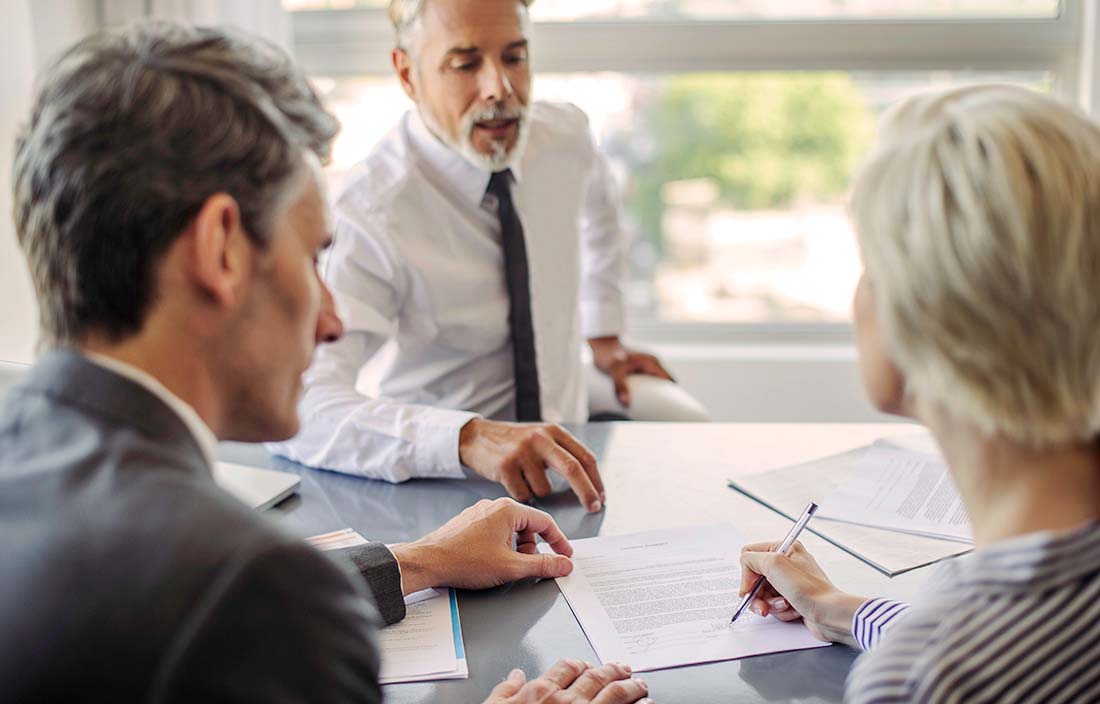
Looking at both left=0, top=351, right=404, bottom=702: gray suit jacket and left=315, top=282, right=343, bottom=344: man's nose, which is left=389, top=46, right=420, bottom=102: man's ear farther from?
left=0, top=351, right=404, bottom=702: gray suit jacket

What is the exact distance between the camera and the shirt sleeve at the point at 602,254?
8.25ft

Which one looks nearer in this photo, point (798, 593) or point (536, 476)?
point (798, 593)

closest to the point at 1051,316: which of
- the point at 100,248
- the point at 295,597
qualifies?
the point at 295,597

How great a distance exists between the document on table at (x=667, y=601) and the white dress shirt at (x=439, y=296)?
0.38 meters

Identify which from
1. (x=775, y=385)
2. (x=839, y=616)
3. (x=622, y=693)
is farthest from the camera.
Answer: (x=775, y=385)

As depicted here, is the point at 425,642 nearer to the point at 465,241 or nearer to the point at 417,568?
Result: the point at 417,568

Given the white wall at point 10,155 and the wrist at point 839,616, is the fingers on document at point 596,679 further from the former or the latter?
the white wall at point 10,155

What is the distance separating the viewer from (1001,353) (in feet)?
2.46

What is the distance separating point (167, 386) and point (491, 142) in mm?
1386

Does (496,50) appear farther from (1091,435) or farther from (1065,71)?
(1065,71)

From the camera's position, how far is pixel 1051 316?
734 mm

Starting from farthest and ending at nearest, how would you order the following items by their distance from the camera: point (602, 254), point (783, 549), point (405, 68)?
point (602, 254) < point (405, 68) < point (783, 549)

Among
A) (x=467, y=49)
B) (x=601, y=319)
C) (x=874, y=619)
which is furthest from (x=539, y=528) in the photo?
(x=601, y=319)

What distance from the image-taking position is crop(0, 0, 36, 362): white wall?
2.20 metres
